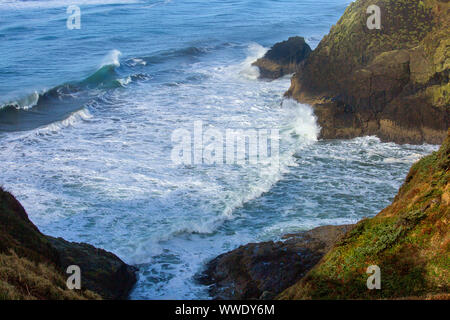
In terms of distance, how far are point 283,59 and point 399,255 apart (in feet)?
84.0

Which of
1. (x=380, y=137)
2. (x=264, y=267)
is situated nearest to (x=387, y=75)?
(x=380, y=137)

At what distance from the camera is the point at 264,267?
10547 millimetres

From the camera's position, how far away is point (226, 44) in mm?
42812

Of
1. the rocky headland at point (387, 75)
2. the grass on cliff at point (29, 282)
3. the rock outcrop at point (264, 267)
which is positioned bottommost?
the rock outcrop at point (264, 267)

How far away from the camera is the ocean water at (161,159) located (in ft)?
44.4

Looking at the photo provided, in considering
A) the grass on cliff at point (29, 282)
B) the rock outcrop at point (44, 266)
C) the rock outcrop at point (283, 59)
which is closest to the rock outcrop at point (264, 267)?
the rock outcrop at point (44, 266)

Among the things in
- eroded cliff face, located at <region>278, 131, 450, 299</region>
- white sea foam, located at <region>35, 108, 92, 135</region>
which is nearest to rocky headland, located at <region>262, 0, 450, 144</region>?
white sea foam, located at <region>35, 108, 92, 135</region>

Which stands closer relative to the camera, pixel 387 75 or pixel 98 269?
pixel 98 269

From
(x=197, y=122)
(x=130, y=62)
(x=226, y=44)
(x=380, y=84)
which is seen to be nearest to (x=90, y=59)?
(x=130, y=62)

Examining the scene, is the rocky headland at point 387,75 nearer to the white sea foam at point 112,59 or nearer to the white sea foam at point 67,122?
the white sea foam at point 67,122

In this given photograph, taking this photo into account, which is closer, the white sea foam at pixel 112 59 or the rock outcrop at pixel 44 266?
the rock outcrop at pixel 44 266

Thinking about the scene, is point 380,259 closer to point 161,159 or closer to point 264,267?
point 264,267

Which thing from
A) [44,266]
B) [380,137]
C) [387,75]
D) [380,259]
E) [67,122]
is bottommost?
[380,137]
